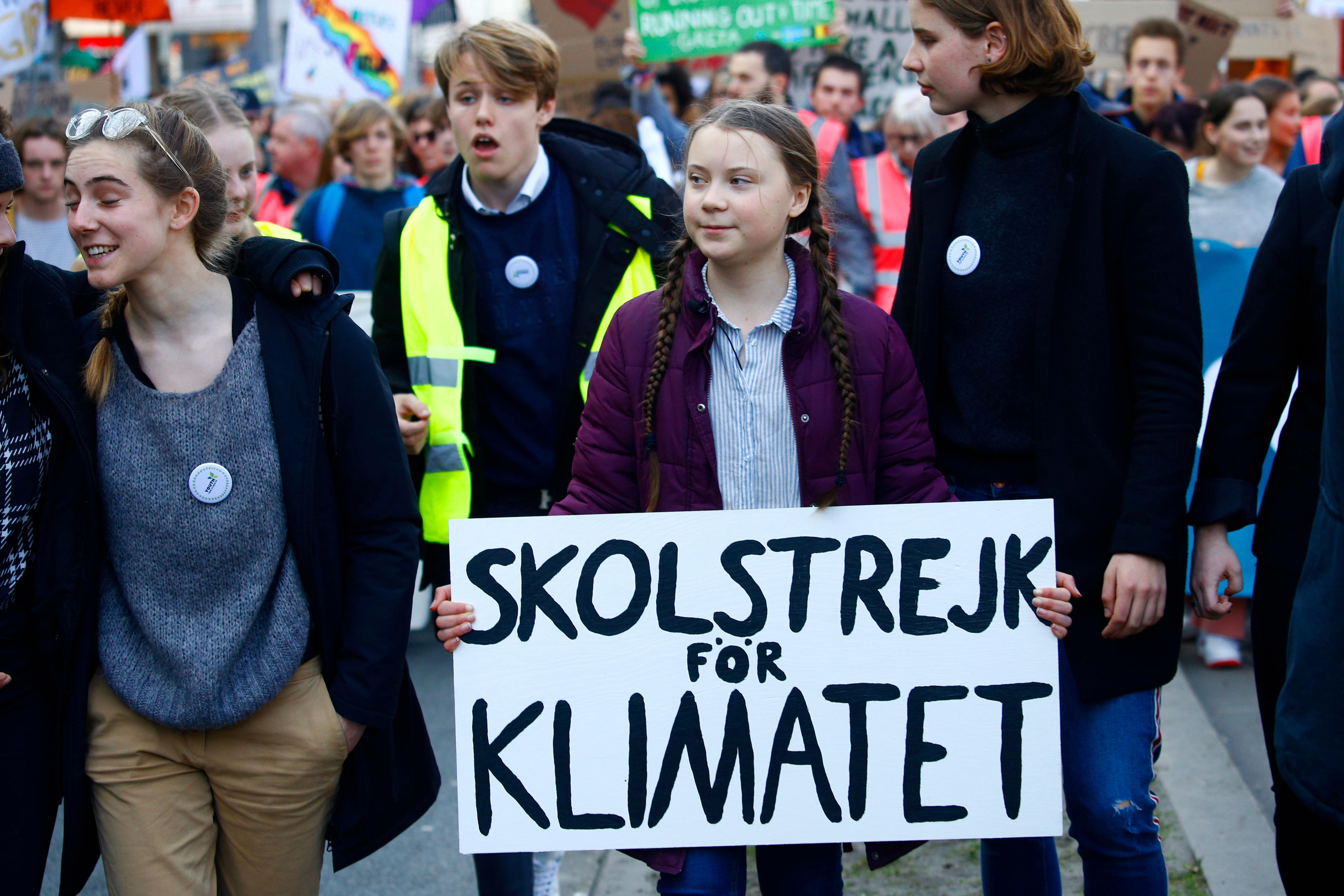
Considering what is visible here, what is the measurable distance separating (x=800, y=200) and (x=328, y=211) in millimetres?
3853

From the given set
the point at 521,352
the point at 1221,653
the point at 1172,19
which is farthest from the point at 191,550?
the point at 1172,19

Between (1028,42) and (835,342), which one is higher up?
(1028,42)

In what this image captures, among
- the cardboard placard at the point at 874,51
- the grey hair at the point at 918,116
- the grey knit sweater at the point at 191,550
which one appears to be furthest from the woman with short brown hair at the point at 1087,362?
the cardboard placard at the point at 874,51

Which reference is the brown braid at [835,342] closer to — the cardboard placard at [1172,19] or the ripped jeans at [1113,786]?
the ripped jeans at [1113,786]

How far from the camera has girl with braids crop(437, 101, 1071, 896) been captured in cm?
248

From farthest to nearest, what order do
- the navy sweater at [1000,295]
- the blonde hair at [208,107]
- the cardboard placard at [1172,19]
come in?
the cardboard placard at [1172,19] → the blonde hair at [208,107] → the navy sweater at [1000,295]

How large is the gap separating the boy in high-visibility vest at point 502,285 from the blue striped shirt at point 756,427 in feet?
2.47

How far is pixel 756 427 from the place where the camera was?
8.21 ft

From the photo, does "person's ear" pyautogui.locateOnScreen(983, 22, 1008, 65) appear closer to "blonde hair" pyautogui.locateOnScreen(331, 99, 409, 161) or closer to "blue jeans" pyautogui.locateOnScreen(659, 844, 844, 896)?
"blue jeans" pyautogui.locateOnScreen(659, 844, 844, 896)

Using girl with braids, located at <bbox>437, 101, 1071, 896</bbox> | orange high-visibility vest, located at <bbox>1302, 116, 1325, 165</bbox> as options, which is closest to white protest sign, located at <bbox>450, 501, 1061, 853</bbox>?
girl with braids, located at <bbox>437, 101, 1071, 896</bbox>

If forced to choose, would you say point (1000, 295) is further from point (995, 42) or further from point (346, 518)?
point (346, 518)

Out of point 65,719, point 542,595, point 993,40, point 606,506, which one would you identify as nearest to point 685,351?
point 606,506

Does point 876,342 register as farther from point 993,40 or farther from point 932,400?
point 993,40

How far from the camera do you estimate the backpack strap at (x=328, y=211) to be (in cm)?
591
